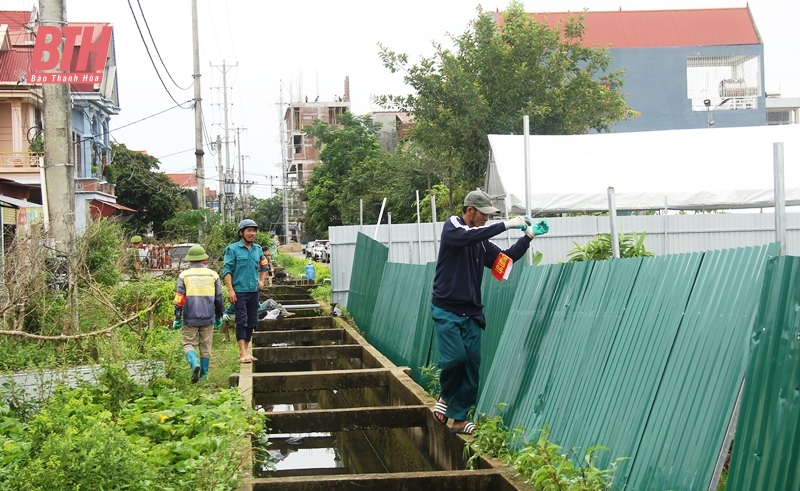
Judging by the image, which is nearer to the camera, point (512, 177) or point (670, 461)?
point (670, 461)

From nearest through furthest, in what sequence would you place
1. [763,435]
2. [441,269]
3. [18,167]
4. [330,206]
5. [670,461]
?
[763,435]
[670,461]
[441,269]
[18,167]
[330,206]

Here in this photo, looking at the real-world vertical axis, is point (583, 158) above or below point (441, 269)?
above

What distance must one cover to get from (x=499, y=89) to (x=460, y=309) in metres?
20.2

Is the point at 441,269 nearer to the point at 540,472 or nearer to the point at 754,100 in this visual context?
the point at 540,472

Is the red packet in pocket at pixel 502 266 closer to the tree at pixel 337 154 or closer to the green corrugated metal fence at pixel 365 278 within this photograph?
the green corrugated metal fence at pixel 365 278

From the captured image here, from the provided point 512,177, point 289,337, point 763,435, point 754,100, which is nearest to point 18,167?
point 289,337

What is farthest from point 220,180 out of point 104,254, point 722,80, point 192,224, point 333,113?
point 333,113

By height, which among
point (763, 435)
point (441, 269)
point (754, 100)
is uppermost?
point (754, 100)

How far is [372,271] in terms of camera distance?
1653cm

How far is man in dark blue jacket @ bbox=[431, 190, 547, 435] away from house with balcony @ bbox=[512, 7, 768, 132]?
3300cm

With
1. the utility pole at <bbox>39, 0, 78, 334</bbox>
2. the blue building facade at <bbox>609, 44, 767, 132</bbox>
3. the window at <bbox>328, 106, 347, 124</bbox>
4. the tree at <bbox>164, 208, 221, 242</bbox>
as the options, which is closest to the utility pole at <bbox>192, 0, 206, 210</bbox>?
the tree at <bbox>164, 208, 221, 242</bbox>

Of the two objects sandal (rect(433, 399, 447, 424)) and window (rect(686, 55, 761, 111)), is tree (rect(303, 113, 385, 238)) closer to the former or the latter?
window (rect(686, 55, 761, 111))

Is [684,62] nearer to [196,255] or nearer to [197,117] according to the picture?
[197,117]

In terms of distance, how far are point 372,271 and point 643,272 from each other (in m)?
11.1
